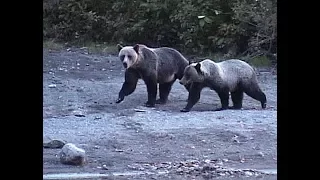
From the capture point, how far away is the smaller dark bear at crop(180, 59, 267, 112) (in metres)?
5.41

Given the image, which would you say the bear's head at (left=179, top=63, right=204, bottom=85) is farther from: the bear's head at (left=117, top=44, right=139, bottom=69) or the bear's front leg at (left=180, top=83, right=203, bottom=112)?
the bear's head at (left=117, top=44, right=139, bottom=69)

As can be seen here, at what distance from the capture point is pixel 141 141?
4145 millimetres

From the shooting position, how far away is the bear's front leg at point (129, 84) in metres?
5.55

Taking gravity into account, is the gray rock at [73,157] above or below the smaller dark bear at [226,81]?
below

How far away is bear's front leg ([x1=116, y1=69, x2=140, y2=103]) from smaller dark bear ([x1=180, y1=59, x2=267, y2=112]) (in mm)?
463

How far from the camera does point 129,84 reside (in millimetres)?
5590

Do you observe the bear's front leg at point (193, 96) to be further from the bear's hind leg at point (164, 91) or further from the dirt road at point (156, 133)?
the bear's hind leg at point (164, 91)

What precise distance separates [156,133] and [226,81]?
1220 millimetres

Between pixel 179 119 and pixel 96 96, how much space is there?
1.27m

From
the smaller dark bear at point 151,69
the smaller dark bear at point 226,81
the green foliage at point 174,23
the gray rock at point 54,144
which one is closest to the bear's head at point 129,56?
the smaller dark bear at point 151,69

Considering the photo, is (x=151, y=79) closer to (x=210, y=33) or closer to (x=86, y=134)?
(x=86, y=134)
